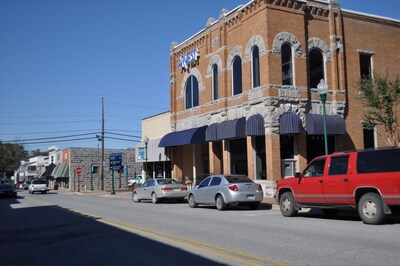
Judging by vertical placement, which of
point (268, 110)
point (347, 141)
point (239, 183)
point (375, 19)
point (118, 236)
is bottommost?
point (118, 236)

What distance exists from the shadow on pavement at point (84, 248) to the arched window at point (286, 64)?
13632 mm

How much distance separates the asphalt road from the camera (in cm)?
770

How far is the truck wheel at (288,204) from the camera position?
14266 millimetres

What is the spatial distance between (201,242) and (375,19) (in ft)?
71.8

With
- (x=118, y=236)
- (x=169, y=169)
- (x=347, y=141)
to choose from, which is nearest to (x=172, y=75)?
(x=169, y=169)

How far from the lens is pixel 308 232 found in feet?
34.6

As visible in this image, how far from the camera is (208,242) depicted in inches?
374

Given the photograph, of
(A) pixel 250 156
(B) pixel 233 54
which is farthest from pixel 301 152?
(B) pixel 233 54

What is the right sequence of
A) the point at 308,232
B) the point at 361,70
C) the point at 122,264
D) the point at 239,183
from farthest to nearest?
the point at 361,70 → the point at 239,183 → the point at 308,232 → the point at 122,264

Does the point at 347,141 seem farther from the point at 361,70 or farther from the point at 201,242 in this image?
the point at 201,242

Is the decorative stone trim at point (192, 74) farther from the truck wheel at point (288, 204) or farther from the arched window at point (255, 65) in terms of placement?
the truck wheel at point (288, 204)

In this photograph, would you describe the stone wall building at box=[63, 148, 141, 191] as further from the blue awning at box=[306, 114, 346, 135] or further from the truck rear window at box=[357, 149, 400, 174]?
the truck rear window at box=[357, 149, 400, 174]

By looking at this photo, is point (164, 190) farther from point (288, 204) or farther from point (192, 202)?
point (288, 204)

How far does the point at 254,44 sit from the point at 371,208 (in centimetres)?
1397
